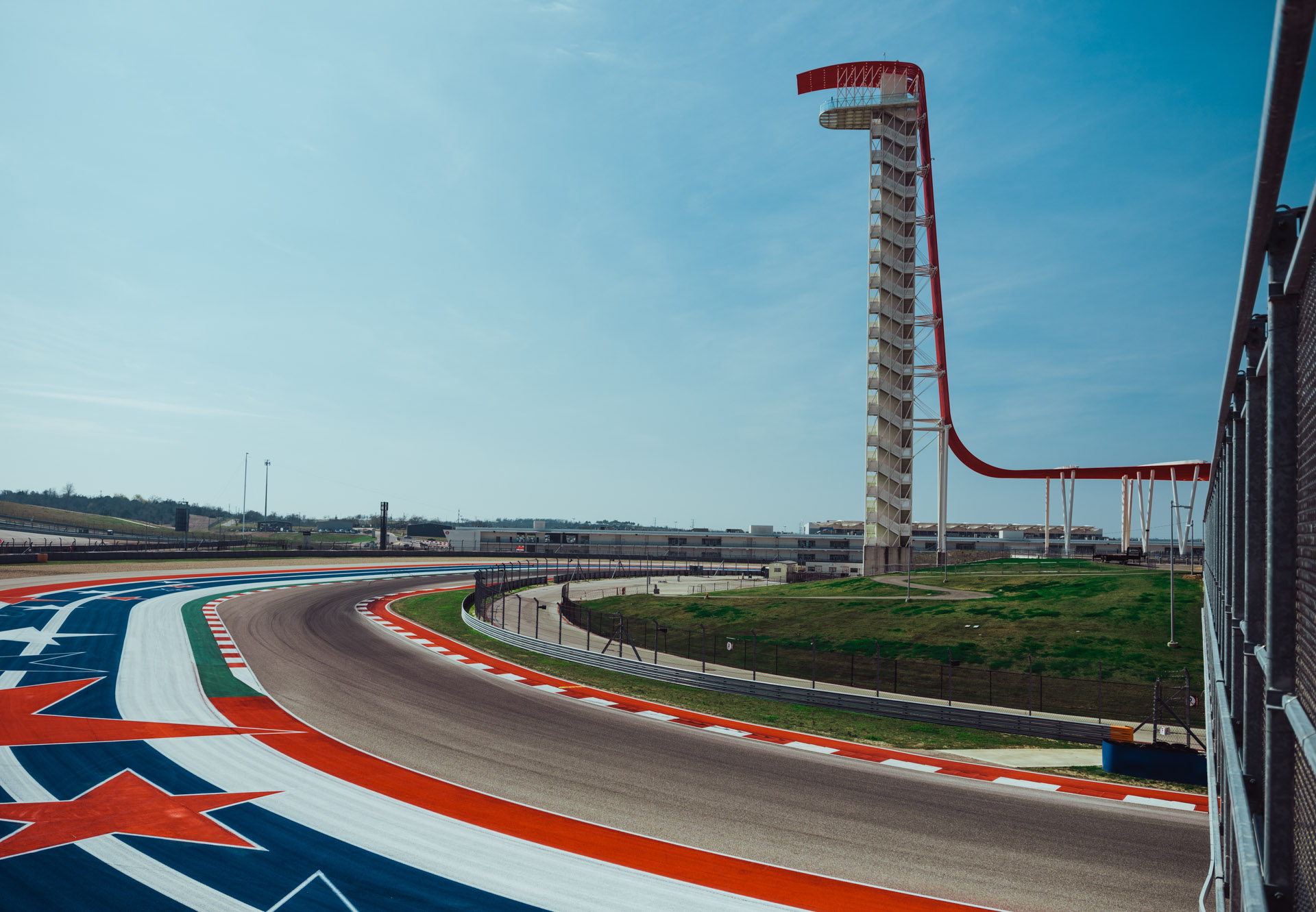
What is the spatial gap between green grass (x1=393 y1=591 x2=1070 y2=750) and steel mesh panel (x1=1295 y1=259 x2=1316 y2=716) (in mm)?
18744

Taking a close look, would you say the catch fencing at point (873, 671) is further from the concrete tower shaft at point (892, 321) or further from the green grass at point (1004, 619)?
the concrete tower shaft at point (892, 321)

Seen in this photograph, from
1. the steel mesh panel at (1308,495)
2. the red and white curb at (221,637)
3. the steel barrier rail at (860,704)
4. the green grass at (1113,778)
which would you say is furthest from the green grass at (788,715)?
the steel mesh panel at (1308,495)

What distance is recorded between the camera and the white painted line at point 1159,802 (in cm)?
1571

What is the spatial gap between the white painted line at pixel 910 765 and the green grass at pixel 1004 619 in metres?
8.82

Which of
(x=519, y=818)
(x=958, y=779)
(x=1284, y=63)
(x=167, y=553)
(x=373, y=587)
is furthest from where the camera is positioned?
(x=167, y=553)

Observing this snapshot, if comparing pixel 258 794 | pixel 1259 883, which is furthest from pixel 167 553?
pixel 1259 883

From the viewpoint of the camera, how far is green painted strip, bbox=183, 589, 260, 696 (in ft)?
74.6

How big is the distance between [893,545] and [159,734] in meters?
59.0

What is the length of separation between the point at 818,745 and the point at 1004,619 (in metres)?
23.1

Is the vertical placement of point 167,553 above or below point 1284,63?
below

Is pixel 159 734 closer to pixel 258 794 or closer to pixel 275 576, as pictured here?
pixel 258 794

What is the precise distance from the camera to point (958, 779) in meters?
17.2

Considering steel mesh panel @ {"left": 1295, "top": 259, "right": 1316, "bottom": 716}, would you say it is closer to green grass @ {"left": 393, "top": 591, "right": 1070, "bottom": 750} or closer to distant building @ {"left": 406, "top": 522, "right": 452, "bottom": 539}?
green grass @ {"left": 393, "top": 591, "right": 1070, "bottom": 750}

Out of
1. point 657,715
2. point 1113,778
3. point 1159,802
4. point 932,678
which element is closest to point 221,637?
point 657,715
